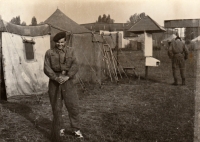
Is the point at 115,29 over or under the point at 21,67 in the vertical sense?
over

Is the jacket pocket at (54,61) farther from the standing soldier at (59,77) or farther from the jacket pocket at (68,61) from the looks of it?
the jacket pocket at (68,61)

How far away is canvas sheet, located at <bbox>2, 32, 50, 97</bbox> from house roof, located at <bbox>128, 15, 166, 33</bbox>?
12.5 feet

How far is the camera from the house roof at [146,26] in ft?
31.1

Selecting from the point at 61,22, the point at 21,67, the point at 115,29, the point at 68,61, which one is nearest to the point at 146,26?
the point at 61,22

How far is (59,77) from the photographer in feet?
12.7

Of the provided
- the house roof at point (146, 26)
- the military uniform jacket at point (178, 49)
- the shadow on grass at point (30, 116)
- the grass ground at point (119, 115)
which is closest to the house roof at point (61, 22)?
the grass ground at point (119, 115)

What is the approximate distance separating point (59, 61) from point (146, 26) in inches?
251

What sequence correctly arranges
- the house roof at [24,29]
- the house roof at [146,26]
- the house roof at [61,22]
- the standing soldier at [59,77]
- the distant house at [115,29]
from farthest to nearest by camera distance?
the distant house at [115,29] → the house roof at [146,26] → the house roof at [61,22] → the house roof at [24,29] → the standing soldier at [59,77]

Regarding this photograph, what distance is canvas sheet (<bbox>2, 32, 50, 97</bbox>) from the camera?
660cm

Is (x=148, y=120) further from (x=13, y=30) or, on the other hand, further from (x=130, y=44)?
(x=130, y=44)

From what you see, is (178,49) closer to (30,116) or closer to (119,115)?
(119,115)

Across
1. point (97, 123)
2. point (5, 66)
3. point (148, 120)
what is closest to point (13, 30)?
point (5, 66)

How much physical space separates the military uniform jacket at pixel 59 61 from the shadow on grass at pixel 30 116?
1.21 m

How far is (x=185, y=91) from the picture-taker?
7527 millimetres
